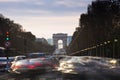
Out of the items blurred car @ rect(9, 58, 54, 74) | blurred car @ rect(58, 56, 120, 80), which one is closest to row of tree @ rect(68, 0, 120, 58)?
blurred car @ rect(58, 56, 120, 80)

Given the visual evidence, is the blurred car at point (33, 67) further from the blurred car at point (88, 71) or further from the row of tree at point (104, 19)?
the row of tree at point (104, 19)

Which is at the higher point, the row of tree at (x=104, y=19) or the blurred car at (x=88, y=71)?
the row of tree at (x=104, y=19)

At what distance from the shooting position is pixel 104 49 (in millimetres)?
101688

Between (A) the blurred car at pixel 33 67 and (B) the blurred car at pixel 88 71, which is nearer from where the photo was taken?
(B) the blurred car at pixel 88 71

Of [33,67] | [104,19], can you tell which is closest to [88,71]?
[33,67]

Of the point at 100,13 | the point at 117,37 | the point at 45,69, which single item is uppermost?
the point at 100,13

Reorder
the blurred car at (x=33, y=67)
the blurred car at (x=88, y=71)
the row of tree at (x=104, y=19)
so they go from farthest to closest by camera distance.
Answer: the row of tree at (x=104, y=19) < the blurred car at (x=33, y=67) < the blurred car at (x=88, y=71)

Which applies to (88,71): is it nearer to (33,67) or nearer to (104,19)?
(33,67)

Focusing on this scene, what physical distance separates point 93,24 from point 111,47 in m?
14.3

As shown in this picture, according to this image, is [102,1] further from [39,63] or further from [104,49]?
[39,63]

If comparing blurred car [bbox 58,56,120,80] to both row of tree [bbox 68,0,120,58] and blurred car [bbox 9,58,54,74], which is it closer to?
blurred car [bbox 9,58,54,74]

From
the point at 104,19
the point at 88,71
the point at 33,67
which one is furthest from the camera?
the point at 104,19

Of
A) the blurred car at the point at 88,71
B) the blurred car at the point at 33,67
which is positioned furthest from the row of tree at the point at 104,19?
the blurred car at the point at 33,67

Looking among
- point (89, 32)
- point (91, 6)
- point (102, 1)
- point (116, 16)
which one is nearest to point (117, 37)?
point (116, 16)
